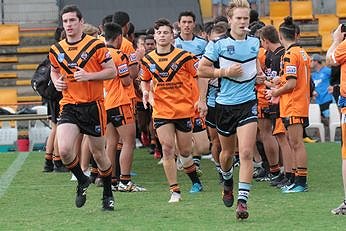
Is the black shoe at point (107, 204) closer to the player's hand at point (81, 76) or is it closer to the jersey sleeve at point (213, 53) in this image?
the player's hand at point (81, 76)

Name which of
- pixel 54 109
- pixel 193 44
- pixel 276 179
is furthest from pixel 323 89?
pixel 276 179

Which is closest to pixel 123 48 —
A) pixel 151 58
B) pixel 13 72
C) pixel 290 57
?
pixel 151 58

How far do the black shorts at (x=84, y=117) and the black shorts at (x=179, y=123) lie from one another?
1.19 meters

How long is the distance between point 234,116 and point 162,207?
1.50 m

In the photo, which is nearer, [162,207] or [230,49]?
[230,49]

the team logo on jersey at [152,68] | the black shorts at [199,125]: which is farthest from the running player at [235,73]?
the black shorts at [199,125]

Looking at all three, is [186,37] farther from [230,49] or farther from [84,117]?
[230,49]

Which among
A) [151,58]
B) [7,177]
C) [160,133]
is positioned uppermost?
[151,58]

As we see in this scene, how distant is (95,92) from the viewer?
10.6 meters

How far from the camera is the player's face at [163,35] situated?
457 inches

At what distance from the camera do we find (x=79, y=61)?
10430mm

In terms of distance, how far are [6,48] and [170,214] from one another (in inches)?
655

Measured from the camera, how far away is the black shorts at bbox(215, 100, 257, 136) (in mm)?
9914

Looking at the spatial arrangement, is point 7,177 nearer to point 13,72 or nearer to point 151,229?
point 151,229
